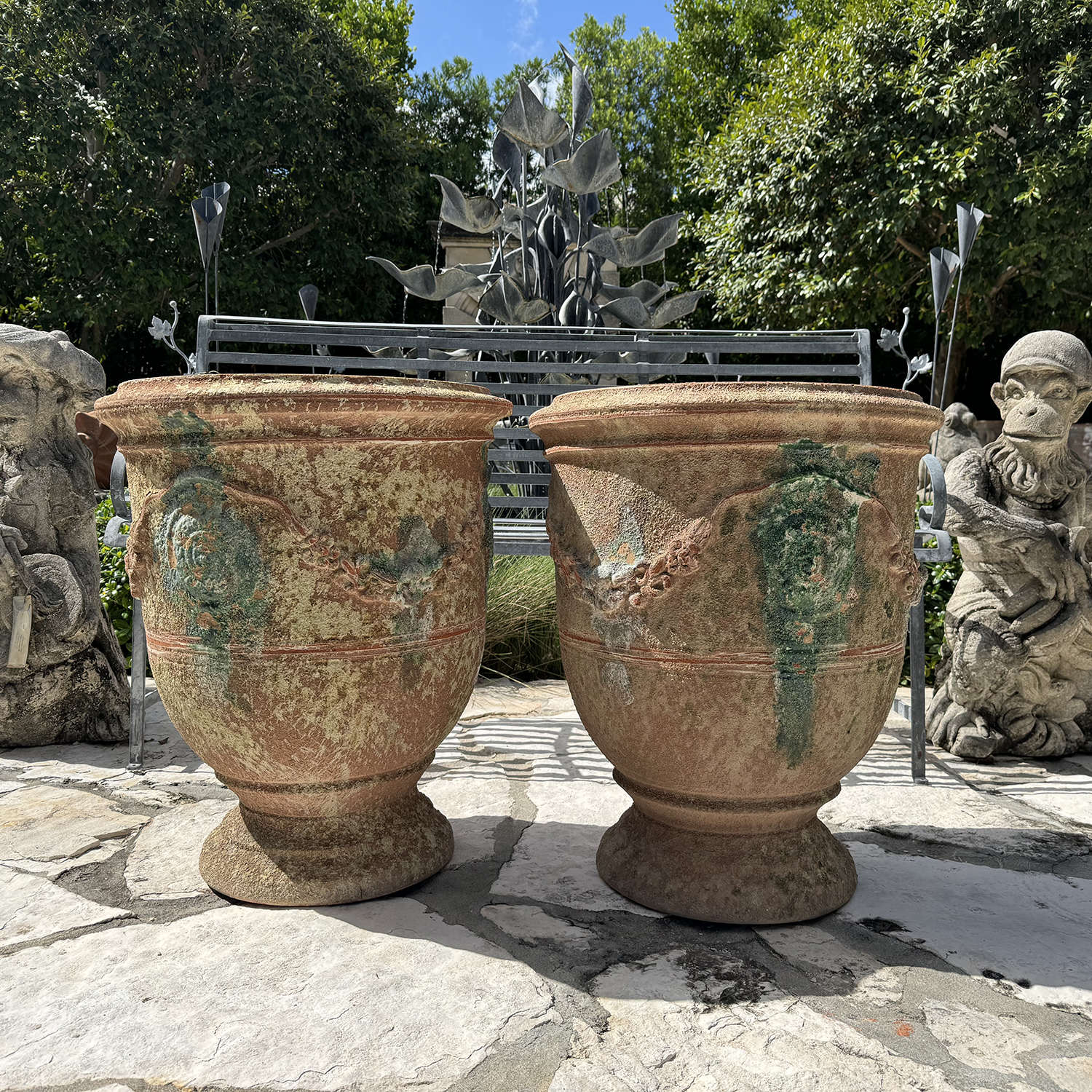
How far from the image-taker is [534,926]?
177 cm

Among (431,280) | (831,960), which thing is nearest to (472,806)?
(831,960)

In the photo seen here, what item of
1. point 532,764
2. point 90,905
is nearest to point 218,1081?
point 90,905

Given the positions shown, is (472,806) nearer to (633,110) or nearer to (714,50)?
(714,50)

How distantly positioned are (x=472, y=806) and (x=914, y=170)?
352 inches

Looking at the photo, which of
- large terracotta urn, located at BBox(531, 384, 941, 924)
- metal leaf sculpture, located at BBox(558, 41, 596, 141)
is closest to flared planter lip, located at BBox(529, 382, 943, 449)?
large terracotta urn, located at BBox(531, 384, 941, 924)

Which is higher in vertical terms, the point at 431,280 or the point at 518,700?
the point at 431,280

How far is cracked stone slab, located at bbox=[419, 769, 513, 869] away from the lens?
7.13ft

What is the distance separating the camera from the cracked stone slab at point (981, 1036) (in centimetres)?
134

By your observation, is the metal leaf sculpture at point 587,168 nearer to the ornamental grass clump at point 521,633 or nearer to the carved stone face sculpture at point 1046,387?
the ornamental grass clump at point 521,633

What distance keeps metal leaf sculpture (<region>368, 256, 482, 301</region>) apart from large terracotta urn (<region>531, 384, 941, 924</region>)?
8.59ft

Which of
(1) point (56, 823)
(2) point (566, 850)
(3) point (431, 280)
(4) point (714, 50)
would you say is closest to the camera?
(2) point (566, 850)

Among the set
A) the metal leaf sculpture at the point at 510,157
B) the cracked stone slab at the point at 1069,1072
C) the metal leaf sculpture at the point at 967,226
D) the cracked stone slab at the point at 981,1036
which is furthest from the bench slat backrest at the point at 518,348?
the metal leaf sculpture at the point at 510,157

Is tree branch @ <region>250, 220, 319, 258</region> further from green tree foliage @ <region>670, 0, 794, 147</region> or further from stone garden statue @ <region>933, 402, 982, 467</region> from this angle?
stone garden statue @ <region>933, 402, 982, 467</region>

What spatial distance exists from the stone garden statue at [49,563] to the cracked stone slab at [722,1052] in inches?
87.1
